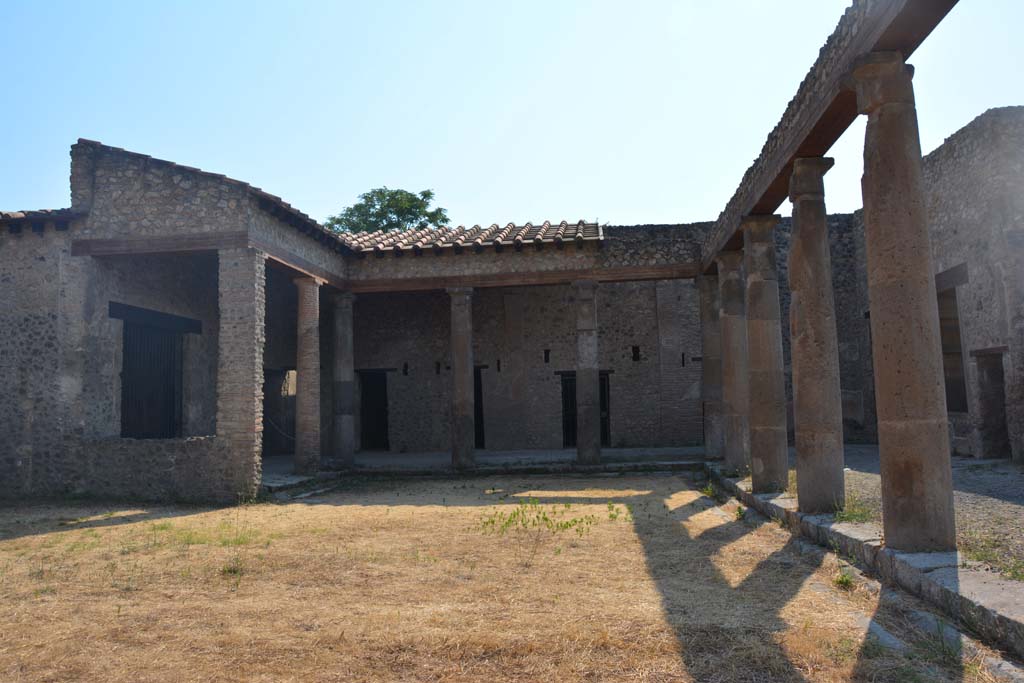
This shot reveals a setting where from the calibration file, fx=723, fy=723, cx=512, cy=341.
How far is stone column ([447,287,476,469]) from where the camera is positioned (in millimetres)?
13547

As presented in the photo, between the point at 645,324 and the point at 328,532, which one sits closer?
the point at 328,532

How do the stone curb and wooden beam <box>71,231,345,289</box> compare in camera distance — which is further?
wooden beam <box>71,231,345,289</box>

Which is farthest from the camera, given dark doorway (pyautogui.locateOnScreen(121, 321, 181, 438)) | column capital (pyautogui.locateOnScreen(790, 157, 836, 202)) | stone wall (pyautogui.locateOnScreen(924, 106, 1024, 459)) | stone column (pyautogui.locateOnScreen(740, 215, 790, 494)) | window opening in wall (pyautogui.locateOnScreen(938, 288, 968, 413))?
window opening in wall (pyautogui.locateOnScreen(938, 288, 968, 413))

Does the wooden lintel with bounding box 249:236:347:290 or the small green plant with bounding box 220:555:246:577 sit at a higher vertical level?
the wooden lintel with bounding box 249:236:347:290

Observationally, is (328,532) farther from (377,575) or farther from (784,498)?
(784,498)

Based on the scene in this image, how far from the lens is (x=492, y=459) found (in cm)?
1500

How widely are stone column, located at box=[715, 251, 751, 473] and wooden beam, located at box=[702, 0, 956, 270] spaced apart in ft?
4.92

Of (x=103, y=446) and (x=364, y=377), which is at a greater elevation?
Answer: (x=364, y=377)

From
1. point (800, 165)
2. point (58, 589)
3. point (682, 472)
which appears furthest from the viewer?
point (682, 472)

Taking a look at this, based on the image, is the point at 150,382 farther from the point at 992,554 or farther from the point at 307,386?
the point at 992,554

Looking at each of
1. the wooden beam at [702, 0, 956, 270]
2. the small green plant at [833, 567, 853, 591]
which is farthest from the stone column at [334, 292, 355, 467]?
the small green plant at [833, 567, 853, 591]

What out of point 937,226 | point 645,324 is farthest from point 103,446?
point 937,226

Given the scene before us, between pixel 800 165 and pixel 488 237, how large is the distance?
7963 millimetres

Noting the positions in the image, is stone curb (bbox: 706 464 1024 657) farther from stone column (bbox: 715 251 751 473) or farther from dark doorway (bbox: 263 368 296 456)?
dark doorway (bbox: 263 368 296 456)
